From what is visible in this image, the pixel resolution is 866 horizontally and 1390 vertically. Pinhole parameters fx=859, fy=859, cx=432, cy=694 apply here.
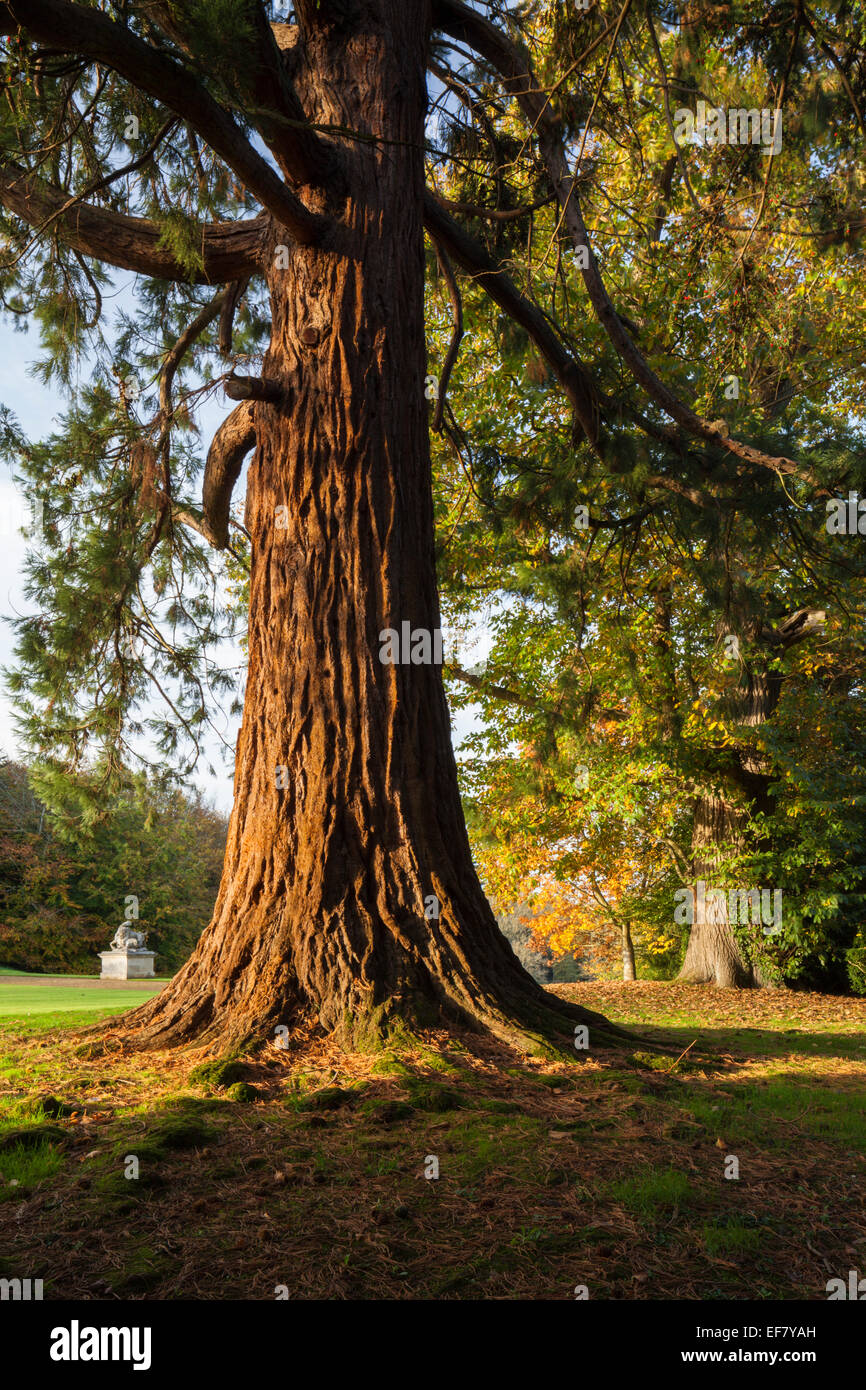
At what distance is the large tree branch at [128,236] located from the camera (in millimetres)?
4719

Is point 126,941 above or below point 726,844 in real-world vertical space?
below

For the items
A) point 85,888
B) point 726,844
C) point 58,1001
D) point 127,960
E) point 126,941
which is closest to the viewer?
point 58,1001

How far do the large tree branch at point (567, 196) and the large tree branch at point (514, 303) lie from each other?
0.52m

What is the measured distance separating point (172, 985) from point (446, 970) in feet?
4.74

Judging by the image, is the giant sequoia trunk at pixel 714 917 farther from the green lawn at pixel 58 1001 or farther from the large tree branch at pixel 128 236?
the large tree branch at pixel 128 236

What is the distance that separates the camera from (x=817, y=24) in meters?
5.30

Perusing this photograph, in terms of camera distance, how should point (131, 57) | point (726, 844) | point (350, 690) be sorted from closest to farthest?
point (131, 57) < point (350, 690) < point (726, 844)

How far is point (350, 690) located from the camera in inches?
165

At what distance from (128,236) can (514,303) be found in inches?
102

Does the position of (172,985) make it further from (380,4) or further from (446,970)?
(380,4)

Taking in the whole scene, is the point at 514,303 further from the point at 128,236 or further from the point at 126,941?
the point at 126,941

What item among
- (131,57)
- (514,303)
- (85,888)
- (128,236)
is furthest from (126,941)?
(131,57)

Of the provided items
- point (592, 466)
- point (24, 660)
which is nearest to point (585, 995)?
point (592, 466)

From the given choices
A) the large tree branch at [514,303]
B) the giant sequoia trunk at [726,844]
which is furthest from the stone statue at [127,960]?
the large tree branch at [514,303]
